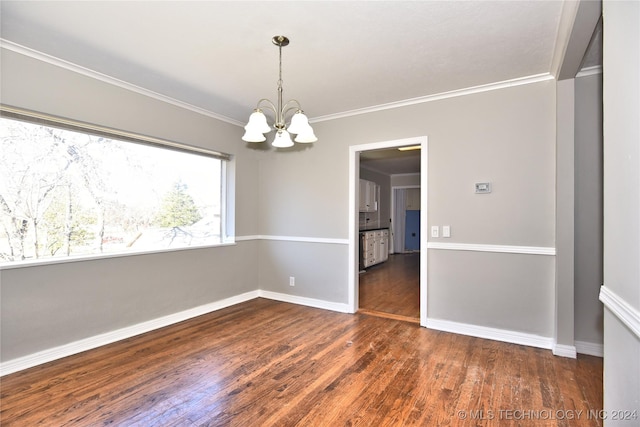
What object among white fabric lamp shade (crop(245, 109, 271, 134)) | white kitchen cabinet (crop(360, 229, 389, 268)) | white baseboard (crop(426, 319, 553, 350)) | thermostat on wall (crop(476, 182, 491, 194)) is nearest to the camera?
white fabric lamp shade (crop(245, 109, 271, 134))

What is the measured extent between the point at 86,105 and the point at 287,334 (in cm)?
295

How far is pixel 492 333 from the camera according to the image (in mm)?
3141

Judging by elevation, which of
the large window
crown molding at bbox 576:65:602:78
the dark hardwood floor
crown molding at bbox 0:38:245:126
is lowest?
the dark hardwood floor

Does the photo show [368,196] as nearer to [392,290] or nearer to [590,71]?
[392,290]

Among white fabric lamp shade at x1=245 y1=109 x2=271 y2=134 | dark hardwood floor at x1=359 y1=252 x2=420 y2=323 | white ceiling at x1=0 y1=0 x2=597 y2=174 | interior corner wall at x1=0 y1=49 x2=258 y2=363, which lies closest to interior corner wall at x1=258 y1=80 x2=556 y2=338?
white ceiling at x1=0 y1=0 x2=597 y2=174

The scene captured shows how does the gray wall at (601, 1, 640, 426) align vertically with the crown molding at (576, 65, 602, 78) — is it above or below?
below

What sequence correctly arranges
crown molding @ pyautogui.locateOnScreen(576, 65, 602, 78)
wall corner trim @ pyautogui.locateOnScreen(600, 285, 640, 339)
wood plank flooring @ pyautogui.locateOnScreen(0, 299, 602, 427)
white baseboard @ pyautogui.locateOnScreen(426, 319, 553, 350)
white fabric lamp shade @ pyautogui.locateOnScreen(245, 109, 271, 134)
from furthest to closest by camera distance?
white baseboard @ pyautogui.locateOnScreen(426, 319, 553, 350) → crown molding @ pyautogui.locateOnScreen(576, 65, 602, 78) → white fabric lamp shade @ pyautogui.locateOnScreen(245, 109, 271, 134) → wood plank flooring @ pyautogui.locateOnScreen(0, 299, 602, 427) → wall corner trim @ pyautogui.locateOnScreen(600, 285, 640, 339)

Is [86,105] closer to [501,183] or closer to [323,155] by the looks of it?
[323,155]

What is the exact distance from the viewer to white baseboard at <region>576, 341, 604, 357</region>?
271 centimetres

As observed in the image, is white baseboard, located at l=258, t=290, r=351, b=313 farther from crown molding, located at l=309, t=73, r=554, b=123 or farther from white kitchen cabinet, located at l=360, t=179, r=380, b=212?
white kitchen cabinet, located at l=360, t=179, r=380, b=212

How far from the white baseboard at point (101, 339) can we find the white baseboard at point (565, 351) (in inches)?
145

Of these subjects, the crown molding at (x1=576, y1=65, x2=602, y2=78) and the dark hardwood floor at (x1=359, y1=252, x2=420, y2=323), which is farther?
the dark hardwood floor at (x1=359, y1=252, x2=420, y2=323)

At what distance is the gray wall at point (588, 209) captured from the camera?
8.93 ft

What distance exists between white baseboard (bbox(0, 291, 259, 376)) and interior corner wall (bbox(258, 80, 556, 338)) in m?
1.65
